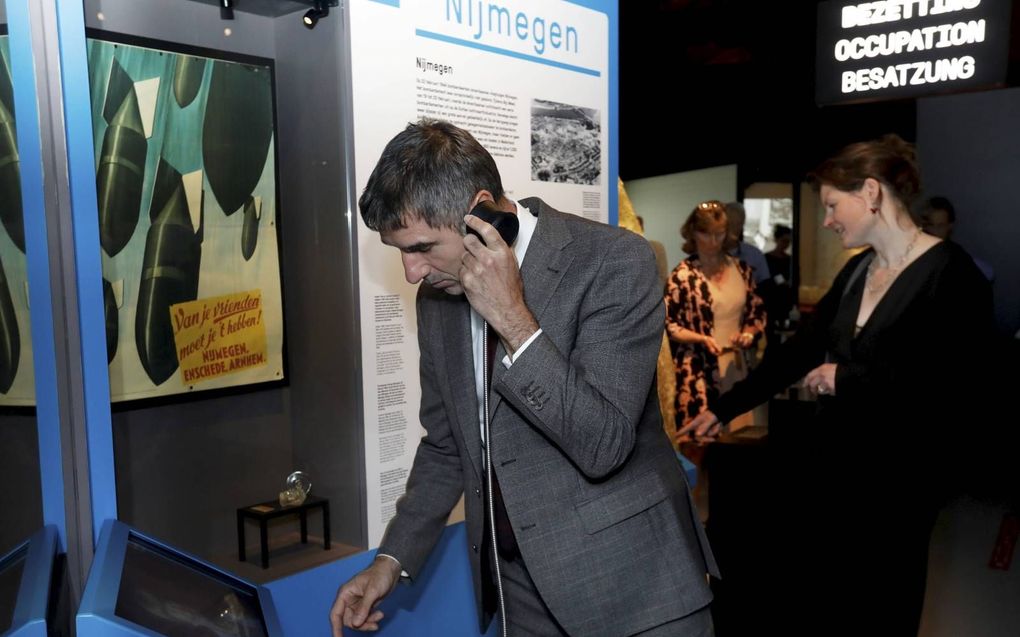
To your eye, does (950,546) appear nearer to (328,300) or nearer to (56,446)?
(328,300)

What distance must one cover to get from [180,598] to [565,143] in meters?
1.97

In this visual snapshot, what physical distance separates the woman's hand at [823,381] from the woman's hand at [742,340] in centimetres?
248

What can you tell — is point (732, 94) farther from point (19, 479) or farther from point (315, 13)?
point (19, 479)

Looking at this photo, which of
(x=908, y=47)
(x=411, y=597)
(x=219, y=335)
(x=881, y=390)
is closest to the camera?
(x=219, y=335)

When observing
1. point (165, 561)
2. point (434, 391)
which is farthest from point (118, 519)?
point (434, 391)

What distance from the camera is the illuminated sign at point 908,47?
199 inches

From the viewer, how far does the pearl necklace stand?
126 inches

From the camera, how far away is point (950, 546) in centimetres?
535

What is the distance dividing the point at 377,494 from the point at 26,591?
1136mm

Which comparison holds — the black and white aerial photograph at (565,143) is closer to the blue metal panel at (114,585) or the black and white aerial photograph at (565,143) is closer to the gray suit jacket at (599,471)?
the gray suit jacket at (599,471)

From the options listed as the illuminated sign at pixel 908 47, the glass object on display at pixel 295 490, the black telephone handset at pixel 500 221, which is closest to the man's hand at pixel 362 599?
the glass object on display at pixel 295 490

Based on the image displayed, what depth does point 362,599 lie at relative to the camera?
1.94m

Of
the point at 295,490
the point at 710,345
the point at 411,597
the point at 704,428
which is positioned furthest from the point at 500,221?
the point at 710,345

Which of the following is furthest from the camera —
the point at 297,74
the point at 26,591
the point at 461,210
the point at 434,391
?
the point at 297,74
